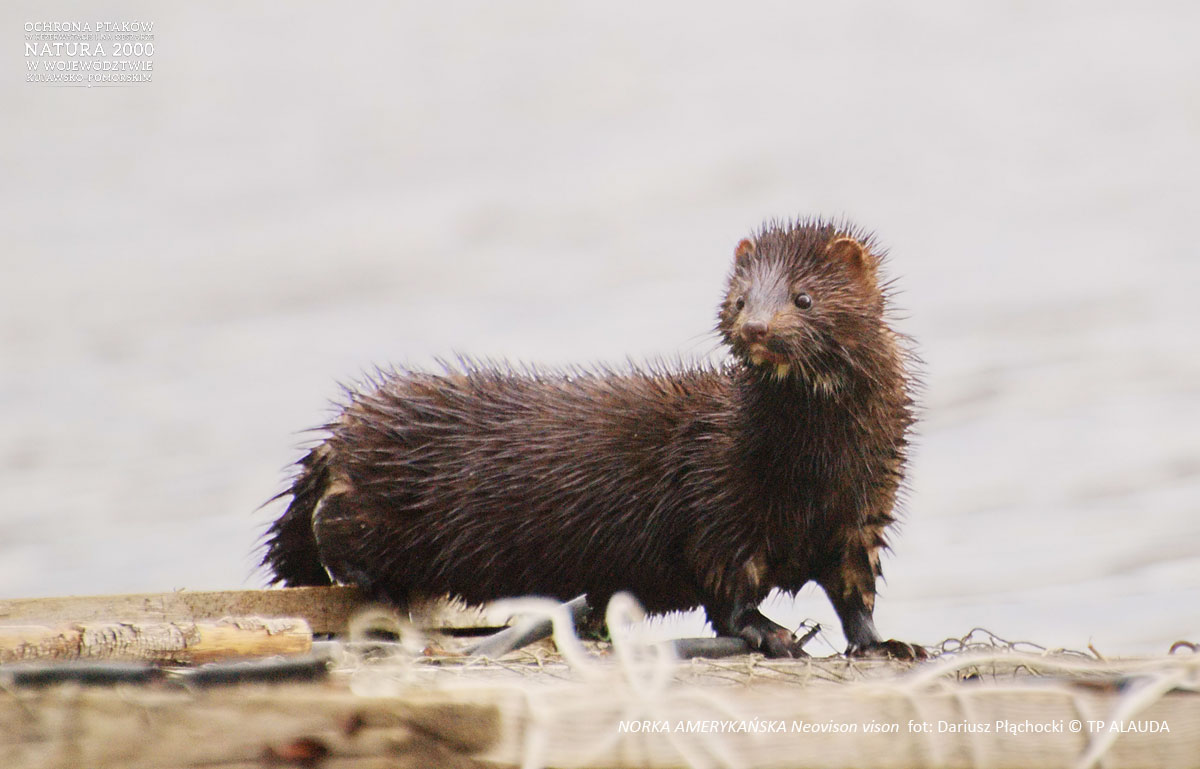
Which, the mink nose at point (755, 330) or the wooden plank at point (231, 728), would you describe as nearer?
the wooden plank at point (231, 728)

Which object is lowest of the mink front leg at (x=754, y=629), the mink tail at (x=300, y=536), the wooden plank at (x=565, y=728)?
the wooden plank at (x=565, y=728)

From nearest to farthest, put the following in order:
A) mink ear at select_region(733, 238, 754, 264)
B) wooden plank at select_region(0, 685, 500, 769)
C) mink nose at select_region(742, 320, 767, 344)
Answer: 1. wooden plank at select_region(0, 685, 500, 769)
2. mink nose at select_region(742, 320, 767, 344)
3. mink ear at select_region(733, 238, 754, 264)

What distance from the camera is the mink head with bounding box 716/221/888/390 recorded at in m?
2.57

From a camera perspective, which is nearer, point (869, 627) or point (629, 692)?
point (629, 692)

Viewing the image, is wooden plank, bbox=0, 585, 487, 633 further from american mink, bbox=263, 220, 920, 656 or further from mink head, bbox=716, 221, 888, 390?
mink head, bbox=716, 221, 888, 390

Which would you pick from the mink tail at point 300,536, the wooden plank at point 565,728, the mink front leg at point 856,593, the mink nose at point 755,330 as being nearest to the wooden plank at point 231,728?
the wooden plank at point 565,728

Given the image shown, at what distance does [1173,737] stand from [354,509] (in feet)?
7.04

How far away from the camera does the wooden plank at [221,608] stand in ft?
8.83

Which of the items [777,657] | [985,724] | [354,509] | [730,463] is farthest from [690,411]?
[985,724]

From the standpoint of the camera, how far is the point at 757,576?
8.96ft

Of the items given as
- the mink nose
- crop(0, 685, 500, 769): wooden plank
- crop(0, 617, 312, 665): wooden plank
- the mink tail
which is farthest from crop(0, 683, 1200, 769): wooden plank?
the mink tail

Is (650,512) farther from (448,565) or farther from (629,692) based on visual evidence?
(629,692)

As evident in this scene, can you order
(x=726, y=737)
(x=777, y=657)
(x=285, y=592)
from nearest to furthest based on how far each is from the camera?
(x=726, y=737) → (x=777, y=657) → (x=285, y=592)

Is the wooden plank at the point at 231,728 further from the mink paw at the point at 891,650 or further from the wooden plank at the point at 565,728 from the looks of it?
the mink paw at the point at 891,650
